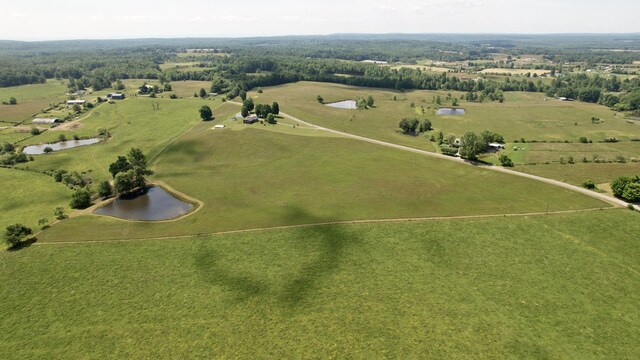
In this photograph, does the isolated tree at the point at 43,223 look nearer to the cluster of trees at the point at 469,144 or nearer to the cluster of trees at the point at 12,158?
the cluster of trees at the point at 12,158

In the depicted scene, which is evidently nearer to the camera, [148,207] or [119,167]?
[148,207]

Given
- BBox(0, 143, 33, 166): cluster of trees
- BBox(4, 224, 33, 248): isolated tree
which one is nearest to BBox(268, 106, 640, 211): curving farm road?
BBox(4, 224, 33, 248): isolated tree

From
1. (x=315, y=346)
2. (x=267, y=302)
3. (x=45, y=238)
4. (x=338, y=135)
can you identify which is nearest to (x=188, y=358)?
(x=267, y=302)

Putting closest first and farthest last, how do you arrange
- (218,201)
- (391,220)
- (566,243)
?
(566,243) → (391,220) → (218,201)

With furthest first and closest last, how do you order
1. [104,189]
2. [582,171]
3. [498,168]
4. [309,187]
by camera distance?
1. [498,168]
2. [582,171]
3. [309,187]
4. [104,189]

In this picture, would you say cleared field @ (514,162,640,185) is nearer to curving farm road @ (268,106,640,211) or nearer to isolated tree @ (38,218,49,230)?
curving farm road @ (268,106,640,211)

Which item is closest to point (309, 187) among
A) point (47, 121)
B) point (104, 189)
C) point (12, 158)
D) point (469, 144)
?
point (104, 189)

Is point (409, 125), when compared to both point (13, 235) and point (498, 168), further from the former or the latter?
point (13, 235)

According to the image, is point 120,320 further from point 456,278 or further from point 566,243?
point 566,243
